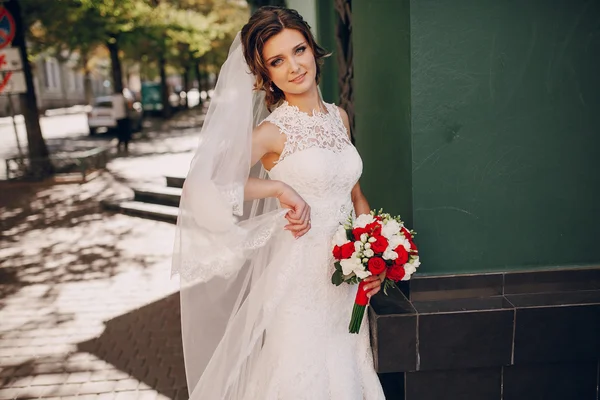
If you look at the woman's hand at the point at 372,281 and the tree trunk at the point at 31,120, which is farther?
the tree trunk at the point at 31,120

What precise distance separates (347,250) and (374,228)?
0.16m

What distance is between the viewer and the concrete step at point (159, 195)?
10227 millimetres

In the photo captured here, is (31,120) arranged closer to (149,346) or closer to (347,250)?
(149,346)

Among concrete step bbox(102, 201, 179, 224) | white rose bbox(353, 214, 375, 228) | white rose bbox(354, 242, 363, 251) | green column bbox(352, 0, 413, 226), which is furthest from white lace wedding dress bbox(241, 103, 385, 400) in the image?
concrete step bbox(102, 201, 179, 224)

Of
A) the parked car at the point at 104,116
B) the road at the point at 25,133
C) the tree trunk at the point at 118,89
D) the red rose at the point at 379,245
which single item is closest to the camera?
the red rose at the point at 379,245

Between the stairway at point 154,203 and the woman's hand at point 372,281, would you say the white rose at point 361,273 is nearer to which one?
the woman's hand at point 372,281

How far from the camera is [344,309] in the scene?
285 cm

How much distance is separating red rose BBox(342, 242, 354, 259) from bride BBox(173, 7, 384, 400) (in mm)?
227

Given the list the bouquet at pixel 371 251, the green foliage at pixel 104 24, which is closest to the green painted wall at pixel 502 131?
the bouquet at pixel 371 251

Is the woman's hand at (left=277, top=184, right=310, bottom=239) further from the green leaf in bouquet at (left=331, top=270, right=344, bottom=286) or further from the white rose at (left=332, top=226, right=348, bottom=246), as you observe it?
the green leaf in bouquet at (left=331, top=270, right=344, bottom=286)

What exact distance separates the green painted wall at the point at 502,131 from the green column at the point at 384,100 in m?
0.04

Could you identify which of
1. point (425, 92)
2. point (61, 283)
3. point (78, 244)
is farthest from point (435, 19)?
point (78, 244)

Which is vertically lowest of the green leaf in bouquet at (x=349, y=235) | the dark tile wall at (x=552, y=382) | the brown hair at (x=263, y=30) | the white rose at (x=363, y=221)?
the dark tile wall at (x=552, y=382)

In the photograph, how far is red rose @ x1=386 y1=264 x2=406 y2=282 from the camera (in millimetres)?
2518
